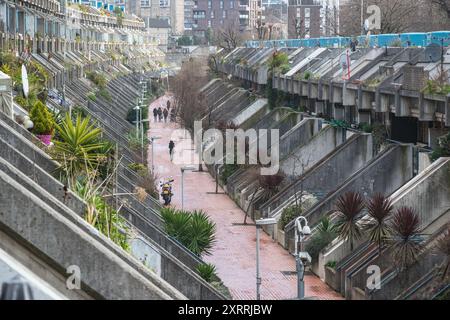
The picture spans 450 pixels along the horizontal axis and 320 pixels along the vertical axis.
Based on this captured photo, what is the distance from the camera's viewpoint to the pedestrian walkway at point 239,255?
29.2m

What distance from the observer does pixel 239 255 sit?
34406 millimetres

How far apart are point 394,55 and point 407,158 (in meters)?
7.34

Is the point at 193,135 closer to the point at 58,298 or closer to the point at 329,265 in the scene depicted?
the point at 329,265

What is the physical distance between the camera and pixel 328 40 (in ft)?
207

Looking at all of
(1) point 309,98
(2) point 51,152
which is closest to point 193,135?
(1) point 309,98

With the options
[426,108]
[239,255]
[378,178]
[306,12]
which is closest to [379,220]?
[426,108]

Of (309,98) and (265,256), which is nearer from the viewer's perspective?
(265,256)

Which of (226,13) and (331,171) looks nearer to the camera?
(331,171)

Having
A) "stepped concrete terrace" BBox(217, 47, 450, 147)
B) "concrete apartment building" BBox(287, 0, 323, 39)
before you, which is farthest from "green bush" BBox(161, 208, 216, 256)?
"concrete apartment building" BBox(287, 0, 323, 39)

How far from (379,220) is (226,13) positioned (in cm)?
16092

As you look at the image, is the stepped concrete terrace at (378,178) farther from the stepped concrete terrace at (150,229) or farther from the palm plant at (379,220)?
the stepped concrete terrace at (150,229)

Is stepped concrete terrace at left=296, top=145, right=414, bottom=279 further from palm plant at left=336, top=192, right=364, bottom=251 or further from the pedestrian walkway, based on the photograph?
palm plant at left=336, top=192, right=364, bottom=251

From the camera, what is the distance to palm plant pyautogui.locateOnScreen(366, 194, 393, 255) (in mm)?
27500

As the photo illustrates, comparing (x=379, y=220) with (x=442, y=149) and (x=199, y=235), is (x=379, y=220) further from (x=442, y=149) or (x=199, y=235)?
(x=442, y=149)
